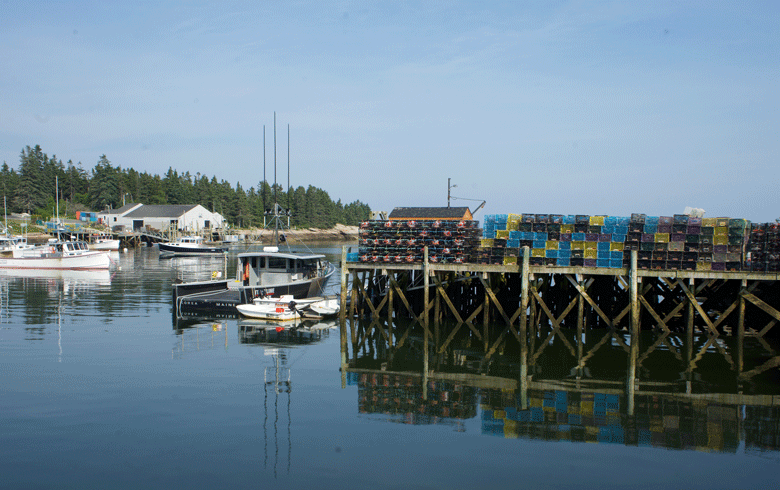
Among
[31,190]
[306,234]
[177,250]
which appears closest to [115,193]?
[31,190]

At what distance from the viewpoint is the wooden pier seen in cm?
2388

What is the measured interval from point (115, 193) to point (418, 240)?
5237 inches

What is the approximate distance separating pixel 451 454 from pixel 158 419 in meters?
7.71

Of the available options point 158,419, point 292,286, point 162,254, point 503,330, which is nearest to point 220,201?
point 162,254

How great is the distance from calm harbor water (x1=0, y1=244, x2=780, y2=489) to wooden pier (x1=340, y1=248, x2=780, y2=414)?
3.02 meters

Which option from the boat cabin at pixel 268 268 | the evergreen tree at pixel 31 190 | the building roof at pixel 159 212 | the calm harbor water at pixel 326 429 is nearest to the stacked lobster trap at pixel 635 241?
the calm harbor water at pixel 326 429

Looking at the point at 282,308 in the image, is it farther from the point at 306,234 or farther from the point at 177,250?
the point at 306,234

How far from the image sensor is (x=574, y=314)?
29875mm

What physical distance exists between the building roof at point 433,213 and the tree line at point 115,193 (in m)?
74.8

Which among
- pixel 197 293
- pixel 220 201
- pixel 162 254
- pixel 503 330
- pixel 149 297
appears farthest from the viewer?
pixel 220 201

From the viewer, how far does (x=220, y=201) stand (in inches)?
5802

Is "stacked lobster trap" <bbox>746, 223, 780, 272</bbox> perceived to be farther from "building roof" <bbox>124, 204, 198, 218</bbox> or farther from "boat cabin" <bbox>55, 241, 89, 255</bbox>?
"building roof" <bbox>124, 204, 198, 218</bbox>

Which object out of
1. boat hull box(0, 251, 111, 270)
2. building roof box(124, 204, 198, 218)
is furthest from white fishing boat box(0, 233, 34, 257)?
building roof box(124, 204, 198, 218)

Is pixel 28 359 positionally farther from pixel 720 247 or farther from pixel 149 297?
pixel 720 247
